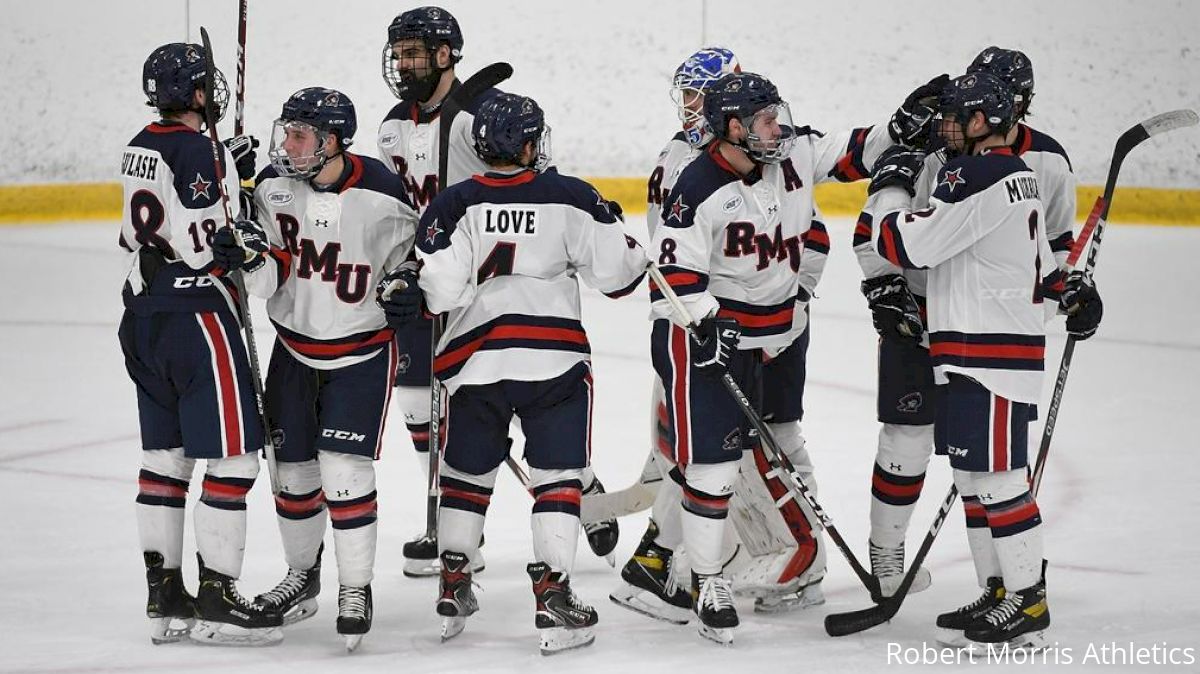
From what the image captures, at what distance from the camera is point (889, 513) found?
3424 mm

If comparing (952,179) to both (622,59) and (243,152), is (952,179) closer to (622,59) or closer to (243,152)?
(243,152)

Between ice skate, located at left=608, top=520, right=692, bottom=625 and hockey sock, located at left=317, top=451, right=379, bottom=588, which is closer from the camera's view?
hockey sock, located at left=317, top=451, right=379, bottom=588

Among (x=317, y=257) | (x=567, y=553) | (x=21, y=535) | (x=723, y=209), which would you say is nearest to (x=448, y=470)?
(x=567, y=553)

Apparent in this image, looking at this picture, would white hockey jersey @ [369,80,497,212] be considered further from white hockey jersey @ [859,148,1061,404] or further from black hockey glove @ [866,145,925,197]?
white hockey jersey @ [859,148,1061,404]

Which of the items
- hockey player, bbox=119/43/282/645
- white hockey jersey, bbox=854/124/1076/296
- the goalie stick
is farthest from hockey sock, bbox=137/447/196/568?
white hockey jersey, bbox=854/124/1076/296

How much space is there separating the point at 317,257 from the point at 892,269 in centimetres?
117

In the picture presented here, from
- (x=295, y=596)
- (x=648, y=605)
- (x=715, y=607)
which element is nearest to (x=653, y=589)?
(x=648, y=605)

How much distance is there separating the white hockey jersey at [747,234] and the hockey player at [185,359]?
Result: 0.87 meters

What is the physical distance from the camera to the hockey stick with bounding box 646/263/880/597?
122 inches

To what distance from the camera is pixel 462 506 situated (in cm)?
315

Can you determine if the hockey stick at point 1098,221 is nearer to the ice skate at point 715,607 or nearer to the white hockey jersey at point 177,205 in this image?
the ice skate at point 715,607

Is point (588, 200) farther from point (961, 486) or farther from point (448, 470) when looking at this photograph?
point (961, 486)

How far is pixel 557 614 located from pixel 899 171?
1.10 meters

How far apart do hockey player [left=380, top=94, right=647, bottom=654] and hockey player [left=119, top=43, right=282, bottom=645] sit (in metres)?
0.37
